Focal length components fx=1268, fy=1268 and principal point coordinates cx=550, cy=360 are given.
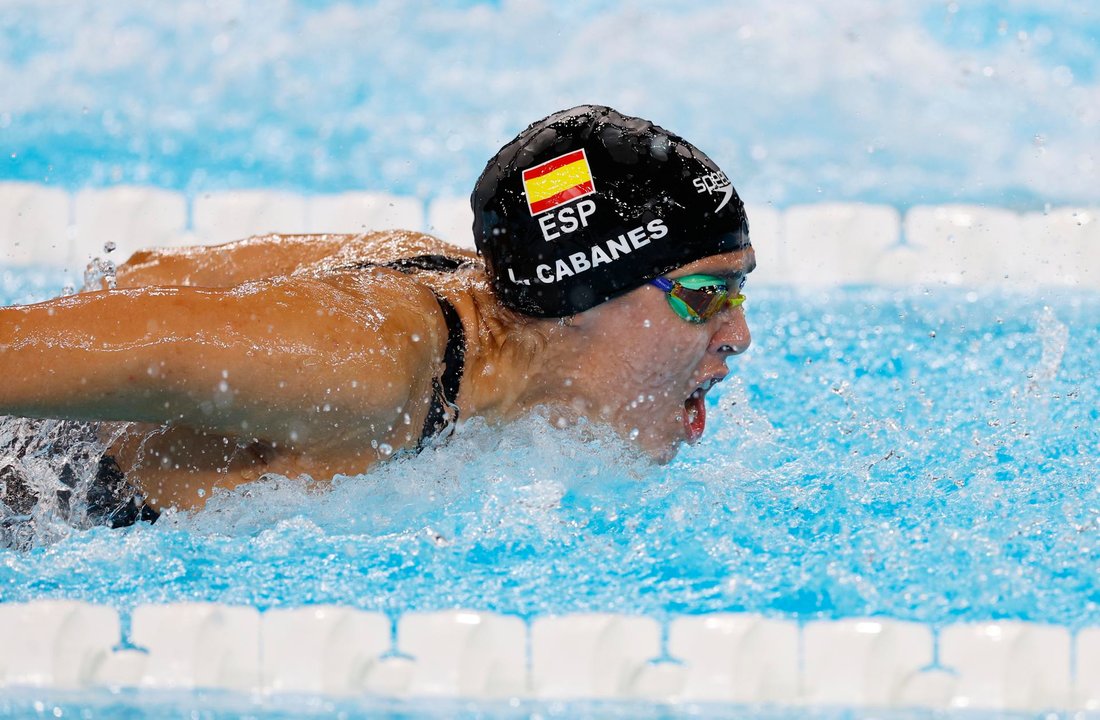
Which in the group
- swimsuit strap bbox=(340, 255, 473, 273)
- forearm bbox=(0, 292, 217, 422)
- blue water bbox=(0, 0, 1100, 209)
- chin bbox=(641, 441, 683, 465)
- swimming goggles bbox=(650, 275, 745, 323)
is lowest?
chin bbox=(641, 441, 683, 465)

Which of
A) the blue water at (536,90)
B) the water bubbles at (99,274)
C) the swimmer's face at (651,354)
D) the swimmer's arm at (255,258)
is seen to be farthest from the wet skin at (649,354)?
the blue water at (536,90)

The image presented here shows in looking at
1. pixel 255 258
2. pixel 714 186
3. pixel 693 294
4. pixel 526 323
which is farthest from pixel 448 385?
pixel 255 258

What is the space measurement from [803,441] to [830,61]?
9.96ft

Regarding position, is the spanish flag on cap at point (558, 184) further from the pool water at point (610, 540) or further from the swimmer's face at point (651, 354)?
the pool water at point (610, 540)

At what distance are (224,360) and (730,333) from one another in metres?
0.82

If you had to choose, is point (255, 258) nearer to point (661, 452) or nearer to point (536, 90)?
point (661, 452)

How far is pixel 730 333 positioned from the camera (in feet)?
6.47

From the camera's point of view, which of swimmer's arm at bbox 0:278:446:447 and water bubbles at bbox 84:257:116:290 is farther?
water bubbles at bbox 84:257:116:290

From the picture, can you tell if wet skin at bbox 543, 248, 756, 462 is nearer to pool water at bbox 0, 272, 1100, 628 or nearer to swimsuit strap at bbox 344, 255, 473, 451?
pool water at bbox 0, 272, 1100, 628

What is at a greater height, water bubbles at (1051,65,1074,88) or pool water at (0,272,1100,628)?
water bubbles at (1051,65,1074,88)

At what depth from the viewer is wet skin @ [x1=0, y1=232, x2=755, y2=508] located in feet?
4.74

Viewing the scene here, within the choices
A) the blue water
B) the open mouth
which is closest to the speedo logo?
the open mouth

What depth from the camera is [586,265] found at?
6.17ft

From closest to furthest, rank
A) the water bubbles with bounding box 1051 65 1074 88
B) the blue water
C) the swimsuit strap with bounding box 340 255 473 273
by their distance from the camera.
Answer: the swimsuit strap with bounding box 340 255 473 273 < the blue water < the water bubbles with bounding box 1051 65 1074 88
